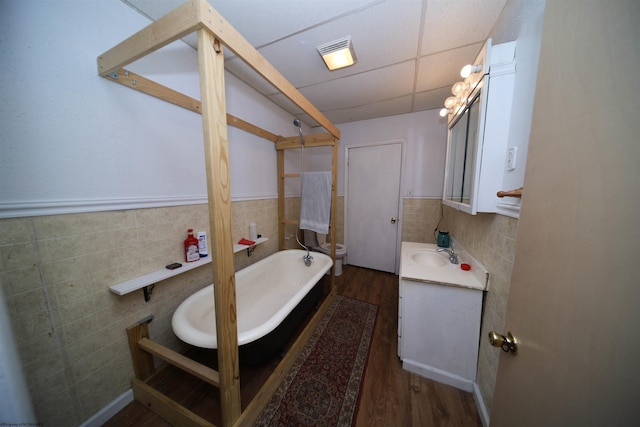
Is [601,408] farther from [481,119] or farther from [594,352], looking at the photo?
[481,119]

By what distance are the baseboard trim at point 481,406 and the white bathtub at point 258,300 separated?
119 centimetres

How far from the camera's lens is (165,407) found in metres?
1.01

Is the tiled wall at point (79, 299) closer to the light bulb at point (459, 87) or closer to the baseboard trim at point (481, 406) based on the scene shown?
the baseboard trim at point (481, 406)

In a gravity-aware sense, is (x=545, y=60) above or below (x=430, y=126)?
below

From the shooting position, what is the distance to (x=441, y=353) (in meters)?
1.26

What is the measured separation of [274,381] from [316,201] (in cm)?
154

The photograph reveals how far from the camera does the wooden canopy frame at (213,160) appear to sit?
2.29 ft

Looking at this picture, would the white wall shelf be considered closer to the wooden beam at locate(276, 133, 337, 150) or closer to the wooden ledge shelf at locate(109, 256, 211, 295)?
the wooden ledge shelf at locate(109, 256, 211, 295)

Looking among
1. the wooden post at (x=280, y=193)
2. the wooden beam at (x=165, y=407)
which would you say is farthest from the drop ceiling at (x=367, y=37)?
the wooden beam at (x=165, y=407)

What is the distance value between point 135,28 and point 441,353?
2.80 m

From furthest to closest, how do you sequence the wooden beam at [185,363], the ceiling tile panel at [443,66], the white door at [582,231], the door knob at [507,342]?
the ceiling tile panel at [443,66]
the wooden beam at [185,363]
the door knob at [507,342]
the white door at [582,231]

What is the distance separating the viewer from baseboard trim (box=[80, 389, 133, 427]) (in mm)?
983

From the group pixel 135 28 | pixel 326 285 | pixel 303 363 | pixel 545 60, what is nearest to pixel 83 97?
pixel 135 28

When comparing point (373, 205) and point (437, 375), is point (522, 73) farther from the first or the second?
point (373, 205)
